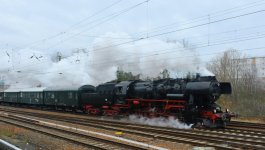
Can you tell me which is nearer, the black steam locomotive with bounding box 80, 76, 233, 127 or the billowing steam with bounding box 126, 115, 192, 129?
the black steam locomotive with bounding box 80, 76, 233, 127

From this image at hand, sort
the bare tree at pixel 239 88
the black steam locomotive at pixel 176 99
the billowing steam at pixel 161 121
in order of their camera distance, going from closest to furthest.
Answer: the black steam locomotive at pixel 176 99 < the billowing steam at pixel 161 121 < the bare tree at pixel 239 88

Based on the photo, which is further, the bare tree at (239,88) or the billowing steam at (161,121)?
the bare tree at (239,88)

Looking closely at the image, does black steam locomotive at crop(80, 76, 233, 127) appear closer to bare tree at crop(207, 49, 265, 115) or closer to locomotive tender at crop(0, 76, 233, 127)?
locomotive tender at crop(0, 76, 233, 127)

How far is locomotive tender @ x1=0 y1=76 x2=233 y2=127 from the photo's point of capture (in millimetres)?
19812

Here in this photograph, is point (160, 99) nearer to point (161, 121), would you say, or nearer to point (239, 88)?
point (161, 121)

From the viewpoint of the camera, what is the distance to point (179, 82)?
21375 millimetres

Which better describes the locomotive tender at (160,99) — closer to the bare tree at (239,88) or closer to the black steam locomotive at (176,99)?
the black steam locomotive at (176,99)

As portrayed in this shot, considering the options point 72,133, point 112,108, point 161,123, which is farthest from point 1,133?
point 112,108

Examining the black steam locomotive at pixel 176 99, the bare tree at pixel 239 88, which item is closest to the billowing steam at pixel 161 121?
the black steam locomotive at pixel 176 99

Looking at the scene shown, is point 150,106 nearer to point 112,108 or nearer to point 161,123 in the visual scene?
point 161,123

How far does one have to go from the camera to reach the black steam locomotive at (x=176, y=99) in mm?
19703

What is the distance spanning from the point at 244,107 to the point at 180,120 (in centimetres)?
1143

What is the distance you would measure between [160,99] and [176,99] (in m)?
1.70

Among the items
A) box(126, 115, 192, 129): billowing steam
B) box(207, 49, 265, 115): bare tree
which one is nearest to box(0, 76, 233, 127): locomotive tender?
box(126, 115, 192, 129): billowing steam
